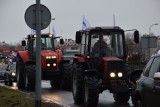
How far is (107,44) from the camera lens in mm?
16844

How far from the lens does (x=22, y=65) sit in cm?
2622

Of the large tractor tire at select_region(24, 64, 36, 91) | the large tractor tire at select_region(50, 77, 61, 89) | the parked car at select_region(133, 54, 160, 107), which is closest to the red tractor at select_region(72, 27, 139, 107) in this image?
the parked car at select_region(133, 54, 160, 107)

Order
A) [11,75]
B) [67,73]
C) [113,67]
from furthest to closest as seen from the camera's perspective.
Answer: [11,75]
[67,73]
[113,67]

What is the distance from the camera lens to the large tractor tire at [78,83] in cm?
1705

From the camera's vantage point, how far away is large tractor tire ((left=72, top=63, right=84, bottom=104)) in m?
17.0

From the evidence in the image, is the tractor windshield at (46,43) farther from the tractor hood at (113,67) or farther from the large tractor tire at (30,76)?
the tractor hood at (113,67)

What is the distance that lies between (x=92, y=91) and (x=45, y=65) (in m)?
9.93

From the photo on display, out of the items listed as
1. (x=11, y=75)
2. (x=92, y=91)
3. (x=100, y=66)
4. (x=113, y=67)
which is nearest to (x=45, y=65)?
(x=100, y=66)

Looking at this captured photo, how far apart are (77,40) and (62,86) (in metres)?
8.04

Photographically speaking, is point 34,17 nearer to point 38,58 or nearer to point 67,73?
point 38,58

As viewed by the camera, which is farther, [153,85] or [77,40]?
[77,40]

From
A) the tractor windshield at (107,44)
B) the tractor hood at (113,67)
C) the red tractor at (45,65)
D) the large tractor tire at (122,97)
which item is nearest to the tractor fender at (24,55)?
the red tractor at (45,65)

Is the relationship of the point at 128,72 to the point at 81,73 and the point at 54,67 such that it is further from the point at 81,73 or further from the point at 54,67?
the point at 54,67

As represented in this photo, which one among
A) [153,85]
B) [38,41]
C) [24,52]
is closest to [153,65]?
[153,85]
